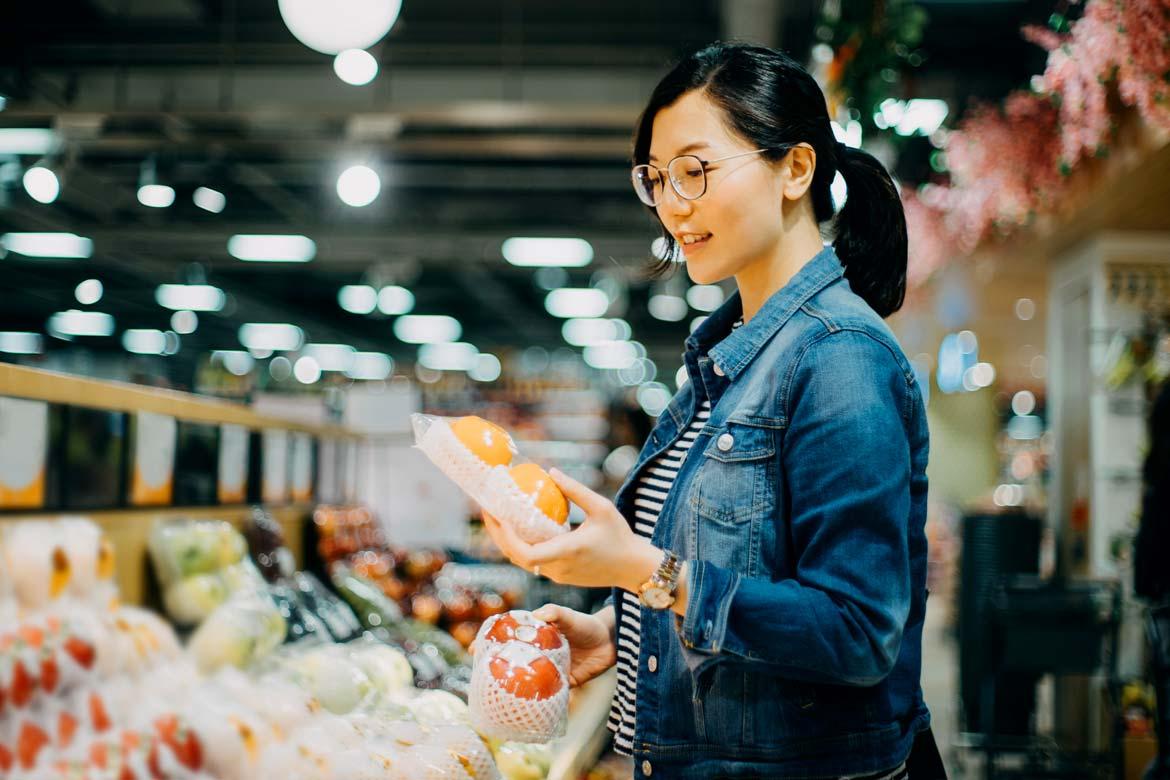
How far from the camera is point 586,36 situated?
8508 millimetres

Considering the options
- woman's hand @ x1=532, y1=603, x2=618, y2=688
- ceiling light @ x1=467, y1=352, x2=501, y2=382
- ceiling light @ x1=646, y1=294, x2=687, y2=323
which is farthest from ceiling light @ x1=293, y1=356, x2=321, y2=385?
woman's hand @ x1=532, y1=603, x2=618, y2=688

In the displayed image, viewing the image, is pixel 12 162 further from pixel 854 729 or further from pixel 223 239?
pixel 854 729

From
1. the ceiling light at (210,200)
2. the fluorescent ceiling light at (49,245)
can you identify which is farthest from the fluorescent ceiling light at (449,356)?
the ceiling light at (210,200)

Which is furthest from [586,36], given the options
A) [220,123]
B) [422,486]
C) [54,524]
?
[54,524]

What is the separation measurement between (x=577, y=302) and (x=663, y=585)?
677 inches

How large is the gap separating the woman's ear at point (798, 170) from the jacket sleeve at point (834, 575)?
12.6 inches

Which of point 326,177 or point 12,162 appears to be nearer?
point 12,162

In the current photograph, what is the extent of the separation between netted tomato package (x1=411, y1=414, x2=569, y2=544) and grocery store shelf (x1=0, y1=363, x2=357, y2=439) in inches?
37.8

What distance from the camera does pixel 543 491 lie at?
135 cm

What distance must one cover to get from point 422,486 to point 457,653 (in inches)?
90.0

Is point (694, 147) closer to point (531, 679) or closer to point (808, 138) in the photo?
point (808, 138)

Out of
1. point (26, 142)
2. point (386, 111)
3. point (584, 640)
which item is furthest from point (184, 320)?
point (584, 640)

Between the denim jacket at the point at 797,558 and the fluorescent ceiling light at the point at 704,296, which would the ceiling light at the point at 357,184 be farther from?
the fluorescent ceiling light at the point at 704,296

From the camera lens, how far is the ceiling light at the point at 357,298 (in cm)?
1829
